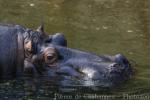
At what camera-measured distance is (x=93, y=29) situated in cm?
1236

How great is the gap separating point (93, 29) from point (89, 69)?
4729 mm

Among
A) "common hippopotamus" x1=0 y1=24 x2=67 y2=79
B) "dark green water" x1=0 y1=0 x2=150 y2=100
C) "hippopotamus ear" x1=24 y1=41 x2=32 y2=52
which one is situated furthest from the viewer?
"hippopotamus ear" x1=24 y1=41 x2=32 y2=52

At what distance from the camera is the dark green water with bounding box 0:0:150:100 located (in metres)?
7.58

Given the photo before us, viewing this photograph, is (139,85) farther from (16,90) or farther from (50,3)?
(50,3)

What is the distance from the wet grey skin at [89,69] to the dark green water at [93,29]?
148 millimetres

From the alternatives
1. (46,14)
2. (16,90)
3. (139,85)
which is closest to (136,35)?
(46,14)

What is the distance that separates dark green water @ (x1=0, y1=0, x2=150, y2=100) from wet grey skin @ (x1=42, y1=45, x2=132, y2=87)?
148 millimetres

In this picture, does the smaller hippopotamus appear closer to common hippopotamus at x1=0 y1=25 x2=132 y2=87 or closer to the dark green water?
common hippopotamus at x1=0 y1=25 x2=132 y2=87

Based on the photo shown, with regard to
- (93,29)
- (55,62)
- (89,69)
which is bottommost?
(89,69)

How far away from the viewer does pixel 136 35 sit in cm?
1203

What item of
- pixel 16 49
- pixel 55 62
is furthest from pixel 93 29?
pixel 16 49

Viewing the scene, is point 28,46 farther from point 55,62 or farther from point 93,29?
point 93,29

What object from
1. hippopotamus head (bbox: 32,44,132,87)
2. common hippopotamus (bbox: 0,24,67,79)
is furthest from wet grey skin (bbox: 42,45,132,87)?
common hippopotamus (bbox: 0,24,67,79)

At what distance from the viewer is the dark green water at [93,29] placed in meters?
7.58
